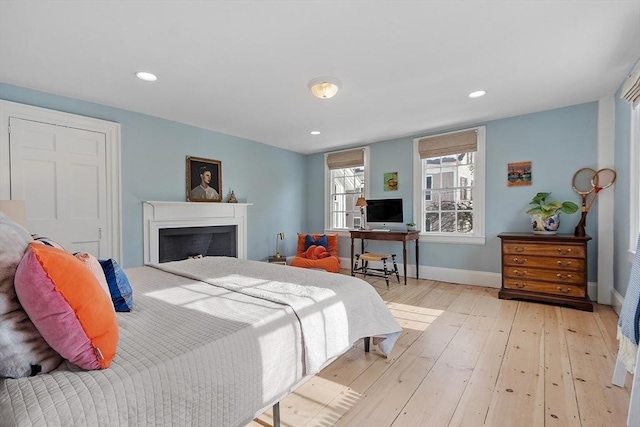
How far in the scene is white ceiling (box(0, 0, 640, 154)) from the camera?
5.98 feet

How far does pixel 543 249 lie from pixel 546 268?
0.21 m

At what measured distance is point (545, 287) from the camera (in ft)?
11.0

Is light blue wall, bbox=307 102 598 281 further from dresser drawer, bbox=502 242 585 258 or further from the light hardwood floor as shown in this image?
the light hardwood floor

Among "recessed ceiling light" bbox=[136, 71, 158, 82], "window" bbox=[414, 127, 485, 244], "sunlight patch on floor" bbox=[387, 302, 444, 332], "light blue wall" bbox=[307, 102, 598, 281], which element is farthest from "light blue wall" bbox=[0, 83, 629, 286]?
"sunlight patch on floor" bbox=[387, 302, 444, 332]

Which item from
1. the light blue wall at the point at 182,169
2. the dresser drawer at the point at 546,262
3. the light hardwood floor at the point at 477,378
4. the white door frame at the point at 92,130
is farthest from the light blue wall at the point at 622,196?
the white door frame at the point at 92,130

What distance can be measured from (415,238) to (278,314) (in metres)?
3.53

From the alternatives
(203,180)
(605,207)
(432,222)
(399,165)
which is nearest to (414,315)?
(432,222)

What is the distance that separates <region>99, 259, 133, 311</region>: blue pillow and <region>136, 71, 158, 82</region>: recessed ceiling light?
1.84 metres

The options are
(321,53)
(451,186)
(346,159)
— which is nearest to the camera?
(321,53)

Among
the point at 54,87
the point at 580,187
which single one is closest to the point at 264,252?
the point at 54,87

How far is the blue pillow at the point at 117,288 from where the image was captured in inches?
57.7

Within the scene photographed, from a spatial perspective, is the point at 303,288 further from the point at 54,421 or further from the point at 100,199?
the point at 100,199

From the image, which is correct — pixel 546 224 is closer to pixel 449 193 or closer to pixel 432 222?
pixel 449 193

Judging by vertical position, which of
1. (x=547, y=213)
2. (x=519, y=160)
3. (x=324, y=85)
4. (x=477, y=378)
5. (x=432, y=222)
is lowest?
(x=477, y=378)
